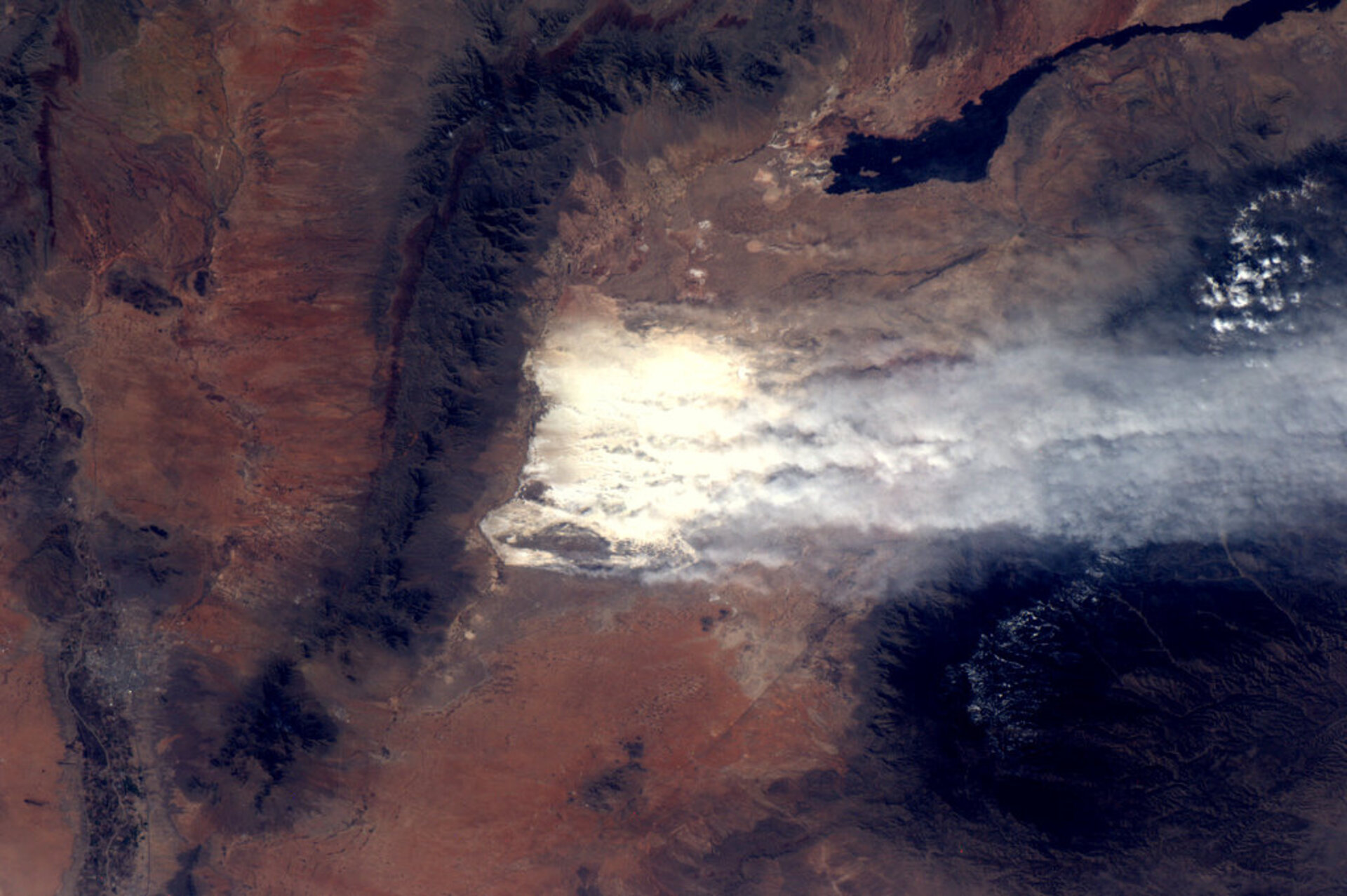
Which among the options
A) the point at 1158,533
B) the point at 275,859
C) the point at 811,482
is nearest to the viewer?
the point at 1158,533

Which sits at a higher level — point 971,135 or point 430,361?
point 971,135

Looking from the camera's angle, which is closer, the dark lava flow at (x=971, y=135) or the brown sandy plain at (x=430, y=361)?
the brown sandy plain at (x=430, y=361)

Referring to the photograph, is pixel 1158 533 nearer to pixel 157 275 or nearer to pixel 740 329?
pixel 740 329

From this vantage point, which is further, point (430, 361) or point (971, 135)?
point (971, 135)

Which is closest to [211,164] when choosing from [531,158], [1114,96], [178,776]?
[531,158]
